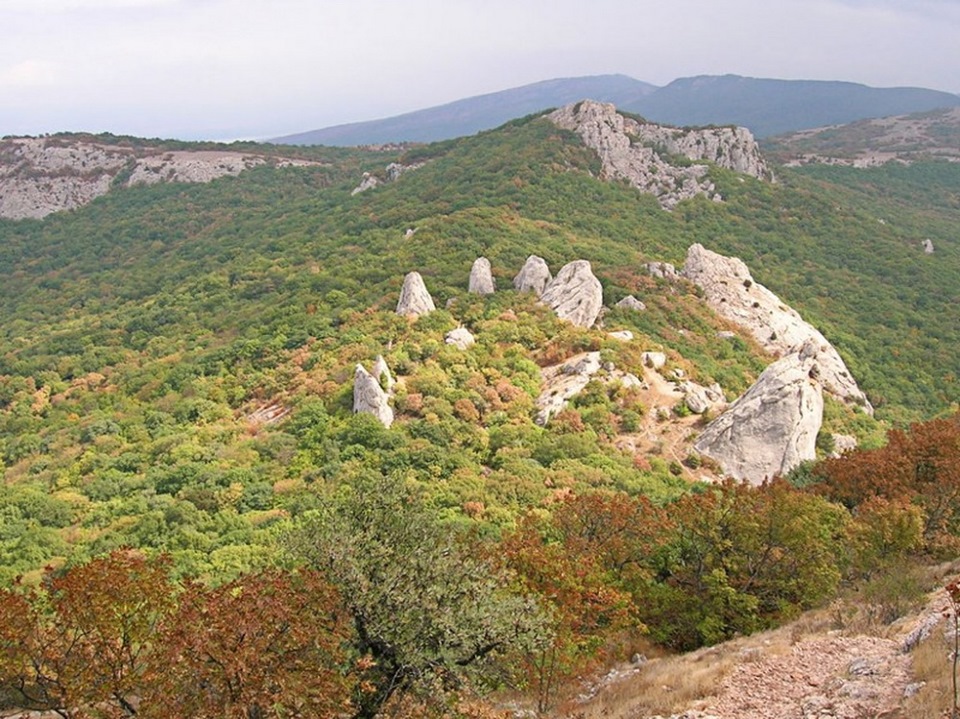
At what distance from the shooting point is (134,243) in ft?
334

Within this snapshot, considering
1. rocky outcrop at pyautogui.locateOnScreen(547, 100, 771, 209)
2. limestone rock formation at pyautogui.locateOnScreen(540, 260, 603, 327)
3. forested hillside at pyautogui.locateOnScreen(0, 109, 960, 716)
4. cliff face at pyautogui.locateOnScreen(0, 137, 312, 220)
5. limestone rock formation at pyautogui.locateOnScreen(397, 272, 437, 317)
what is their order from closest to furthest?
forested hillside at pyautogui.locateOnScreen(0, 109, 960, 716) → limestone rock formation at pyautogui.locateOnScreen(397, 272, 437, 317) → limestone rock formation at pyautogui.locateOnScreen(540, 260, 603, 327) → rocky outcrop at pyautogui.locateOnScreen(547, 100, 771, 209) → cliff face at pyautogui.locateOnScreen(0, 137, 312, 220)

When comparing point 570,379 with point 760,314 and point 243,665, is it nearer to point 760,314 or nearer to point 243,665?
point 760,314

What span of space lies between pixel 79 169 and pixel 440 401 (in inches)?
4531

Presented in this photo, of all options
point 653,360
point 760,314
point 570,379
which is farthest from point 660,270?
point 570,379

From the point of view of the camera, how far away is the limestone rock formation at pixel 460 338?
46750 millimetres

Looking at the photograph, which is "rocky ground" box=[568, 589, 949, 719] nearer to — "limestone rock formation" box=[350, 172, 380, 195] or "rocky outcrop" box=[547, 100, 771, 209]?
"rocky outcrop" box=[547, 100, 771, 209]

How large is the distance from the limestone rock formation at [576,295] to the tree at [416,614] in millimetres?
38636

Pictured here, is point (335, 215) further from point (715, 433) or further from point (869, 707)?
point (869, 707)

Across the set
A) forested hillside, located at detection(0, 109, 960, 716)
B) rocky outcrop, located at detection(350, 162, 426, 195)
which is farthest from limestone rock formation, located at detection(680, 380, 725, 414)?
rocky outcrop, located at detection(350, 162, 426, 195)

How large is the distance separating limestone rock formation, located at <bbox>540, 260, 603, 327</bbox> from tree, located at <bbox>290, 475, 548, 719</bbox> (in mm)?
38636

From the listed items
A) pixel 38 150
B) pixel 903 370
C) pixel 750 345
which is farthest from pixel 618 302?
pixel 38 150

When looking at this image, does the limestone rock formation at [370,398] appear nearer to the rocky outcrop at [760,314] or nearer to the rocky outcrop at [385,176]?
the rocky outcrop at [760,314]

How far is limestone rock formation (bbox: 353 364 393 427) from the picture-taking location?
37938 mm

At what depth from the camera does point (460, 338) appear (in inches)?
1870
